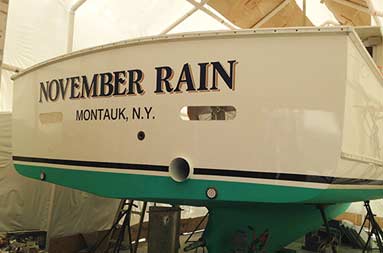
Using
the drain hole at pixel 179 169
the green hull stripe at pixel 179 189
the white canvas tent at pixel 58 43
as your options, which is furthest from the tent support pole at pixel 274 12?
the drain hole at pixel 179 169

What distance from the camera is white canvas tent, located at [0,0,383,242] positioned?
3916 millimetres

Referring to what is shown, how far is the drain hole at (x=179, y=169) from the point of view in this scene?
1.87m

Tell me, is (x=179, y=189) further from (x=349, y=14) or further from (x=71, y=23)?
(x=349, y=14)

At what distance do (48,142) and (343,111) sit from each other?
1.98 meters

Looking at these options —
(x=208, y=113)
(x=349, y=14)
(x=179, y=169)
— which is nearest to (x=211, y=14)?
(x=349, y=14)

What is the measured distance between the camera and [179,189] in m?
1.89

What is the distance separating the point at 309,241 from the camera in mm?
4863

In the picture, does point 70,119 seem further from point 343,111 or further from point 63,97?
point 343,111

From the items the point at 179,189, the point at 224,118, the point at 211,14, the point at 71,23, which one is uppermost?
the point at 211,14

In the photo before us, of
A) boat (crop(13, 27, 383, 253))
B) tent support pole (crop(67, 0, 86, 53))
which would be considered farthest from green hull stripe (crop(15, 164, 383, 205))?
tent support pole (crop(67, 0, 86, 53))

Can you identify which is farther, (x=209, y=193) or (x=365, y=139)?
(x=365, y=139)

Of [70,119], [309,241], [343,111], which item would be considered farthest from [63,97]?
[309,241]

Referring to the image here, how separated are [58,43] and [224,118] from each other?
373 centimetres

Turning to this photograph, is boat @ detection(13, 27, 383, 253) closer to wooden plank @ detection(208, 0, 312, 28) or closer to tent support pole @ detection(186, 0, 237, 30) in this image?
wooden plank @ detection(208, 0, 312, 28)
